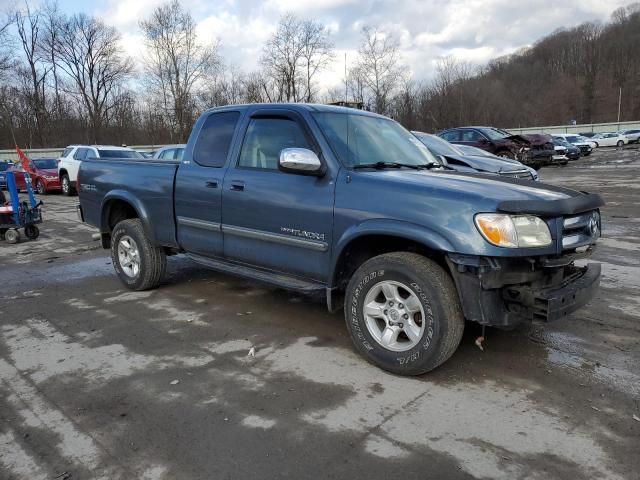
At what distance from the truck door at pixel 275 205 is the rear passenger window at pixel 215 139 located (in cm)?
21

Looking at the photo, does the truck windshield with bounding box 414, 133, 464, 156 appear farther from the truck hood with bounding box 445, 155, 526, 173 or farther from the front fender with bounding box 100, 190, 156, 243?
the front fender with bounding box 100, 190, 156, 243

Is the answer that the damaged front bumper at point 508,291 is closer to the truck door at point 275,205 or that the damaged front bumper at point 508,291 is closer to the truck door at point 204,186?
the truck door at point 275,205

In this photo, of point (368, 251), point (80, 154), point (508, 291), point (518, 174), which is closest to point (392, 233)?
point (368, 251)

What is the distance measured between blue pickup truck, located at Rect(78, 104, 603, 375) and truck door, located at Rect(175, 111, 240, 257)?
15mm

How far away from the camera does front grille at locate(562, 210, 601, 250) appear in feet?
11.0

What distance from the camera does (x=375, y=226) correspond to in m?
3.53

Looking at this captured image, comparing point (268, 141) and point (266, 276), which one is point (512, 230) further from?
point (268, 141)

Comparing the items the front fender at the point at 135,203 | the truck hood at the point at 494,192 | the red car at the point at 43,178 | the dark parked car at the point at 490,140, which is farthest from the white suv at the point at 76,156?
the truck hood at the point at 494,192

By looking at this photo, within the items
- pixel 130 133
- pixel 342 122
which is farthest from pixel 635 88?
pixel 342 122

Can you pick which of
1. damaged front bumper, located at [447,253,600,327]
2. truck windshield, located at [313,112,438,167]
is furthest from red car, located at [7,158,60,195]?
damaged front bumper, located at [447,253,600,327]

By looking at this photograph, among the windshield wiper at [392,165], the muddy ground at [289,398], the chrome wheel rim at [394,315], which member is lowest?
the muddy ground at [289,398]

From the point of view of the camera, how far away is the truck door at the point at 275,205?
3.92 m

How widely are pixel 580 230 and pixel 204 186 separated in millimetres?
3228

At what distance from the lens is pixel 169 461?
269cm
